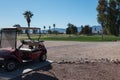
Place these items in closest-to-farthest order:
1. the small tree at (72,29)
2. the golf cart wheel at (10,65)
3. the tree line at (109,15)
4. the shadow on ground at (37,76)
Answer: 1. the shadow on ground at (37,76)
2. the golf cart wheel at (10,65)
3. the tree line at (109,15)
4. the small tree at (72,29)

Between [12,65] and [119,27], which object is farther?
[119,27]

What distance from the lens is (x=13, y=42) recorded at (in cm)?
1283

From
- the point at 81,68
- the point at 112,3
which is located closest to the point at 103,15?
the point at 112,3

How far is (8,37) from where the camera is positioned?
13.0 meters

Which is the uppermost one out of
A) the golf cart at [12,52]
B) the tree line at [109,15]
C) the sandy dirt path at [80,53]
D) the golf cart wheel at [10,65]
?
the tree line at [109,15]

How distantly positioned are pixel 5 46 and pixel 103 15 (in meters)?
44.8

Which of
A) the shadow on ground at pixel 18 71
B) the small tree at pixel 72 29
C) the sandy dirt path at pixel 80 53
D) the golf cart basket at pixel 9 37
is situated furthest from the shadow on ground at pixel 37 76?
the small tree at pixel 72 29

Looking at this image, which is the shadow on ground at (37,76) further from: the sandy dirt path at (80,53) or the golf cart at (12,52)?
the sandy dirt path at (80,53)

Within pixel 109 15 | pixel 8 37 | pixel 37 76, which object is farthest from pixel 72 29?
pixel 37 76

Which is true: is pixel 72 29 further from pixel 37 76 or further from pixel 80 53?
pixel 37 76

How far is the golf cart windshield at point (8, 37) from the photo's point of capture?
1280 cm

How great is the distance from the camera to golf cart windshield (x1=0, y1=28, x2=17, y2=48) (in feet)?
42.0

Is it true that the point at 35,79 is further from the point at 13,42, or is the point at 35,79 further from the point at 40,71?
the point at 13,42

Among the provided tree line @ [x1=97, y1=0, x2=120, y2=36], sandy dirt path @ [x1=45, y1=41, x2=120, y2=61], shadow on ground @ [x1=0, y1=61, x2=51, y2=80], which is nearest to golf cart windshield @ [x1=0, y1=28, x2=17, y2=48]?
shadow on ground @ [x1=0, y1=61, x2=51, y2=80]
